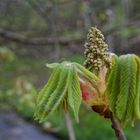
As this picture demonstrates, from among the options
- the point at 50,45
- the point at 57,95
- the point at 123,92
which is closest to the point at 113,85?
the point at 123,92

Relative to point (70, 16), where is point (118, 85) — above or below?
below

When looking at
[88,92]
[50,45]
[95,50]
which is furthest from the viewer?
[50,45]

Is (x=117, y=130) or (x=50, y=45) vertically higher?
(x=50, y=45)

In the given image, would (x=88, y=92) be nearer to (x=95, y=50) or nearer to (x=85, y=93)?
(x=85, y=93)

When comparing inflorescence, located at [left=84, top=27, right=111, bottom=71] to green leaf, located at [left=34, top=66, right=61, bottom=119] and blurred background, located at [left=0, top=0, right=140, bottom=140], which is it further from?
blurred background, located at [left=0, top=0, right=140, bottom=140]

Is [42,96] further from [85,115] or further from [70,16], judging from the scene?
[85,115]

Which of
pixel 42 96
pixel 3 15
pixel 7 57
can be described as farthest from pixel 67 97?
pixel 7 57

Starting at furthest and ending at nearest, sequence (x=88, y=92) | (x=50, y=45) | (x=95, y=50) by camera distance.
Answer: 1. (x=50, y=45)
2. (x=88, y=92)
3. (x=95, y=50)

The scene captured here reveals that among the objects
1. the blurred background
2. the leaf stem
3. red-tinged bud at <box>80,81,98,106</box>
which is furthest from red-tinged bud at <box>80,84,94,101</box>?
the blurred background
